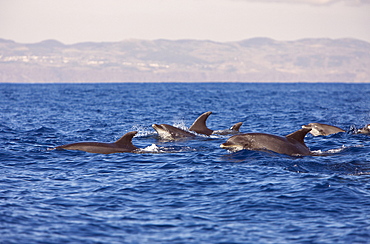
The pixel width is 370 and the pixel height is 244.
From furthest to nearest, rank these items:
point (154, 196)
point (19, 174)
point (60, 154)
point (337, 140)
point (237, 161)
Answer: point (337, 140) → point (60, 154) → point (237, 161) → point (19, 174) → point (154, 196)

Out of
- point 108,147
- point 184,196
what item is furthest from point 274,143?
point 108,147

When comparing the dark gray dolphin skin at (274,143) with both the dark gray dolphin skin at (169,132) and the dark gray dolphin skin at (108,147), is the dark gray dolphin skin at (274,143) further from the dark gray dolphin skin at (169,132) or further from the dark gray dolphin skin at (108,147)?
the dark gray dolphin skin at (169,132)

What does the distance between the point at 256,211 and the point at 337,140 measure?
1381 centimetres

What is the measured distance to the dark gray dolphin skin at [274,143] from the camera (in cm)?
1884

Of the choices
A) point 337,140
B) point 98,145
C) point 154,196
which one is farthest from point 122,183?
point 337,140

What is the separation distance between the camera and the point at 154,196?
14.2 m

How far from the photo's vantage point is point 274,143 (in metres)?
19.0

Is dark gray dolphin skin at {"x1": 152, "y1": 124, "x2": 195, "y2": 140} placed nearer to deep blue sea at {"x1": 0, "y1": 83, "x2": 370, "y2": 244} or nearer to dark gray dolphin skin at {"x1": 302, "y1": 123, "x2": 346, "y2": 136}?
deep blue sea at {"x1": 0, "y1": 83, "x2": 370, "y2": 244}

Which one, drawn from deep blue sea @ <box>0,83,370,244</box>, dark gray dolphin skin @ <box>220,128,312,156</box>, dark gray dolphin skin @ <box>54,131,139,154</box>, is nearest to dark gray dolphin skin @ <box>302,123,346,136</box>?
deep blue sea @ <box>0,83,370,244</box>

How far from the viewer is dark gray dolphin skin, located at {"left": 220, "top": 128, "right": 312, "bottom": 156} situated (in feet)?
61.8

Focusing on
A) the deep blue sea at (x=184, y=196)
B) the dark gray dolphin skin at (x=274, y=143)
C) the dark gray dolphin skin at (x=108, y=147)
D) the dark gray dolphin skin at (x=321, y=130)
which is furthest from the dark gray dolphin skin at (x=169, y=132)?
the dark gray dolphin skin at (x=321, y=130)

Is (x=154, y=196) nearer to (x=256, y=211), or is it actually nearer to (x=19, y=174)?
(x=256, y=211)

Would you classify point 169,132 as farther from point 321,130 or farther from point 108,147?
point 321,130

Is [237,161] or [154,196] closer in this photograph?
[154,196]
